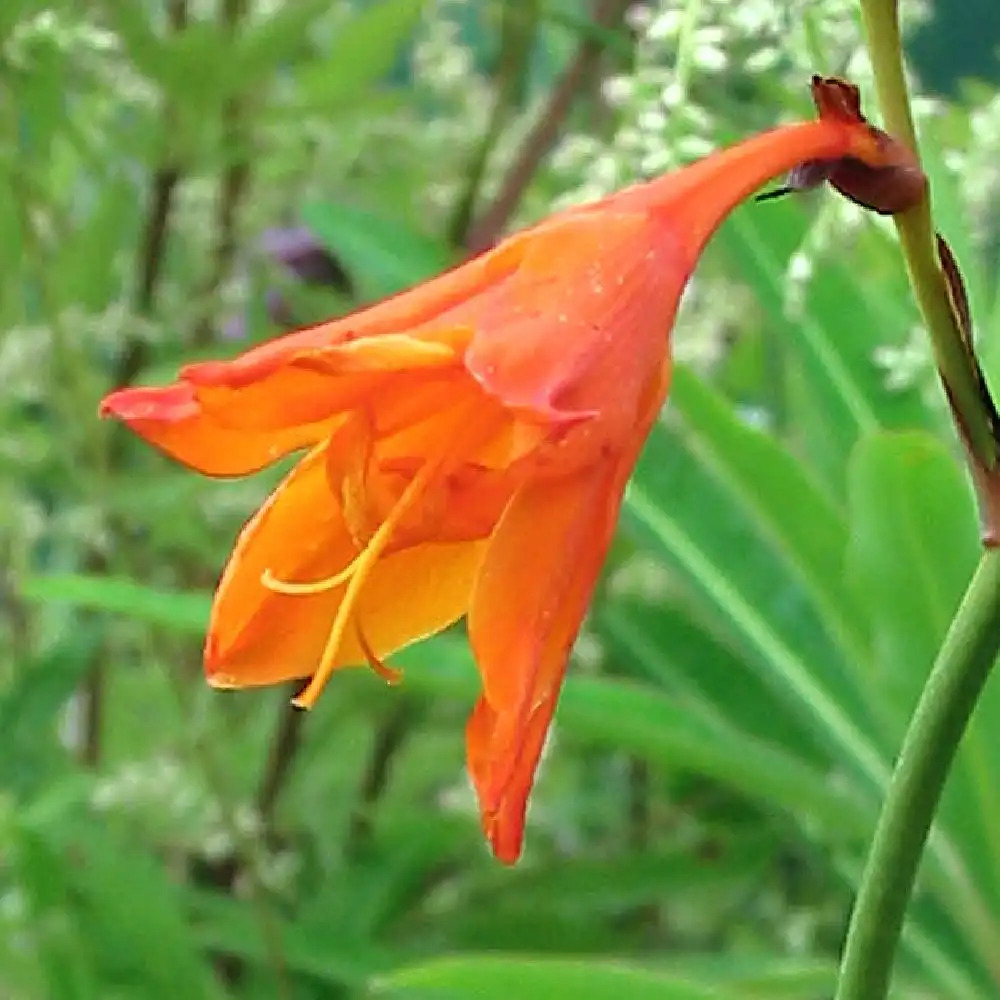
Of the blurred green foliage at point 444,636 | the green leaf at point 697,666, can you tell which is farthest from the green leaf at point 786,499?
the green leaf at point 697,666

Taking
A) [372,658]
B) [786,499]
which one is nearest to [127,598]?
[786,499]

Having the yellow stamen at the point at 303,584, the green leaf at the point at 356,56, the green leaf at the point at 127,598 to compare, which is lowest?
the green leaf at the point at 127,598

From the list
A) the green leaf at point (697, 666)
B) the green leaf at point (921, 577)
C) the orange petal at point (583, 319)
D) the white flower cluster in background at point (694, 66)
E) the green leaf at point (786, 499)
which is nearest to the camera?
the orange petal at point (583, 319)

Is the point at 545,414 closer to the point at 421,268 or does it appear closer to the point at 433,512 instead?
the point at 433,512

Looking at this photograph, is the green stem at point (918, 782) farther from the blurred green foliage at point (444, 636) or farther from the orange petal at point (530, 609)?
the blurred green foliage at point (444, 636)

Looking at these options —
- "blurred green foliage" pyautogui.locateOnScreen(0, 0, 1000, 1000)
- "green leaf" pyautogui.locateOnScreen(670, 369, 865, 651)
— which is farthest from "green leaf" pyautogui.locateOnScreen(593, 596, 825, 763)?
"green leaf" pyautogui.locateOnScreen(670, 369, 865, 651)

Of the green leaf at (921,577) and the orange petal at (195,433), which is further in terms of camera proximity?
the green leaf at (921,577)
